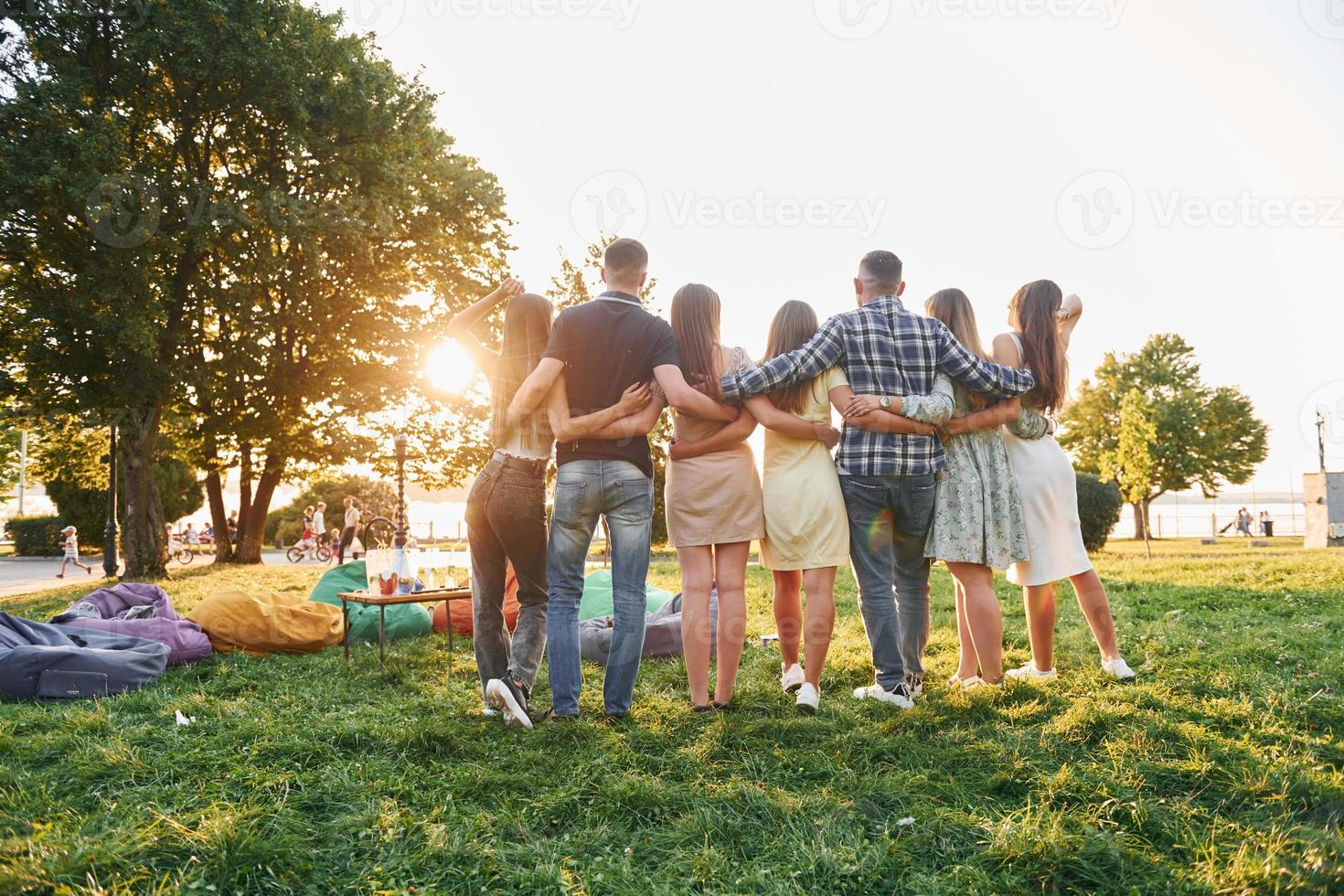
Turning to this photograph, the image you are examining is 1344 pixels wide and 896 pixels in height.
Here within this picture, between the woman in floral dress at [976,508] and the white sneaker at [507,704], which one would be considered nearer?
the white sneaker at [507,704]

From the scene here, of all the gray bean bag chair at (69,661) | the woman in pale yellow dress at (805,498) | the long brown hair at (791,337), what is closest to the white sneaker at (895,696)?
the woman in pale yellow dress at (805,498)

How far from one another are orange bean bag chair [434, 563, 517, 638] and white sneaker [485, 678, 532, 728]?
210cm

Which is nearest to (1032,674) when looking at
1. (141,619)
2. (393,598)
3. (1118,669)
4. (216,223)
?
(1118,669)

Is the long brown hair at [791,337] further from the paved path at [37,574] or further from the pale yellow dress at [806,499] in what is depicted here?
the paved path at [37,574]

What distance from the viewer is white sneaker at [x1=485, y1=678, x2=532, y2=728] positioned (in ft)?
11.7

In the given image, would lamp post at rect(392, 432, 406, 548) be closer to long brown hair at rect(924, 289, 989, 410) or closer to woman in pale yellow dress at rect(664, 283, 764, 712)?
woman in pale yellow dress at rect(664, 283, 764, 712)

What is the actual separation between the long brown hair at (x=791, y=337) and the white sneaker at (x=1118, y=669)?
2134 millimetres

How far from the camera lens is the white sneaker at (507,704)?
11.7ft

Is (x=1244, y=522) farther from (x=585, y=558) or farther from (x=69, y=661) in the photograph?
(x=69, y=661)

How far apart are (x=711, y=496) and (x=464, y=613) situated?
3508 mm

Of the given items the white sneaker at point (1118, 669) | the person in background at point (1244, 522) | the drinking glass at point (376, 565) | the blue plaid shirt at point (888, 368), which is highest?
the blue plaid shirt at point (888, 368)

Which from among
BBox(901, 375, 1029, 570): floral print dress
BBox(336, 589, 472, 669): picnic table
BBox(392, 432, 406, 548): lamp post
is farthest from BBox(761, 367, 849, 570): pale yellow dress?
BBox(392, 432, 406, 548): lamp post

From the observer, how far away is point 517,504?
12.3ft

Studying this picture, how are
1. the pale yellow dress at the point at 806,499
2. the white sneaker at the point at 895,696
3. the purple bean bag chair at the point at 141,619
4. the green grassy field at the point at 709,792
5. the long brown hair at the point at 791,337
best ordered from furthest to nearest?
the purple bean bag chair at the point at 141,619 < the long brown hair at the point at 791,337 < the pale yellow dress at the point at 806,499 < the white sneaker at the point at 895,696 < the green grassy field at the point at 709,792
